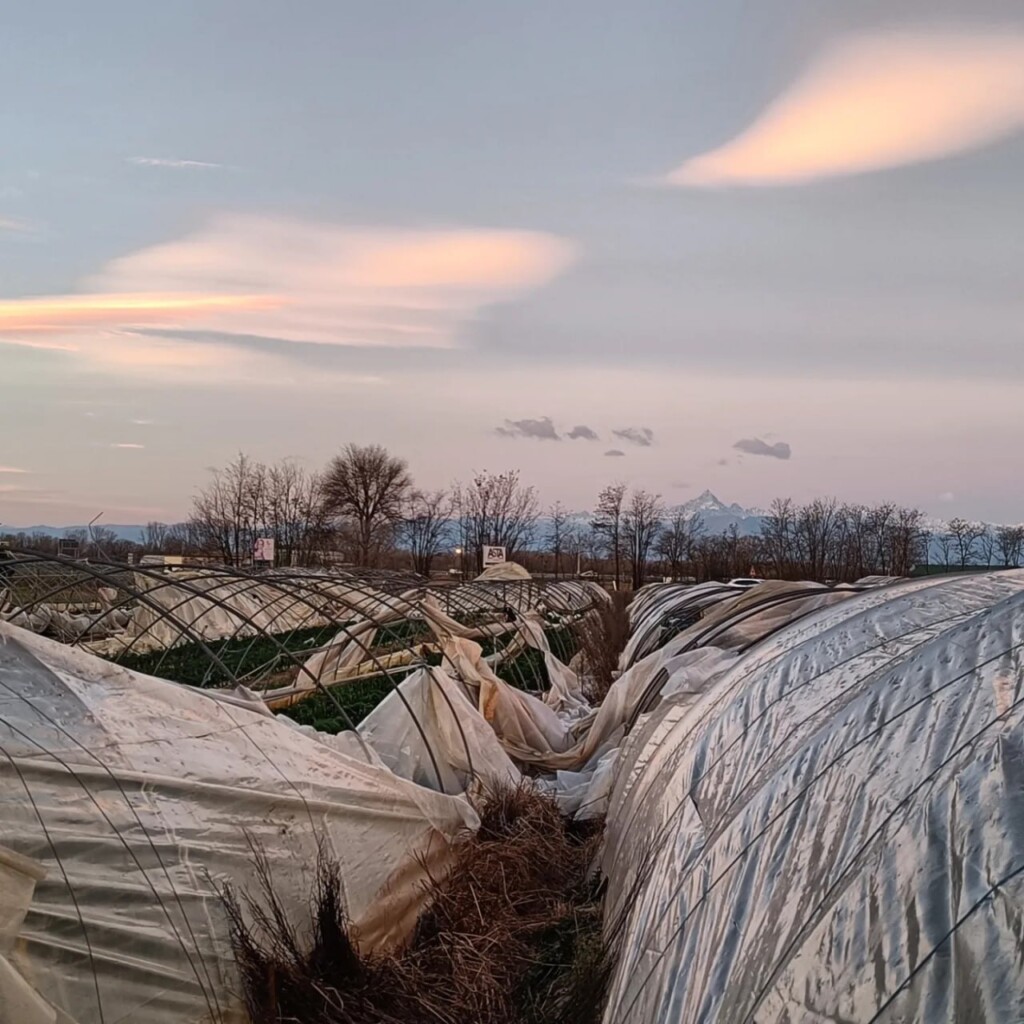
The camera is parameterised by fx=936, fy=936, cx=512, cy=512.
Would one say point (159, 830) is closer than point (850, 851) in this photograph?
No

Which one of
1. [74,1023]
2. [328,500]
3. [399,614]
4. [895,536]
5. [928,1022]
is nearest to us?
[928,1022]

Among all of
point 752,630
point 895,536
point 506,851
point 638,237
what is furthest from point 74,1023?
point 895,536

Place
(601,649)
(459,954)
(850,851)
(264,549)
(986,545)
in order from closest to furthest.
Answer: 1. (850,851)
2. (459,954)
3. (601,649)
4. (264,549)
5. (986,545)

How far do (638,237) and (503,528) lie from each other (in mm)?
39433

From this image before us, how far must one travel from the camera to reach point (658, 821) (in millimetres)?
3906

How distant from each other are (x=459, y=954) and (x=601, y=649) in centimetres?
1019

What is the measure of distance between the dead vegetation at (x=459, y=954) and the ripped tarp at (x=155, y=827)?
0.13 m

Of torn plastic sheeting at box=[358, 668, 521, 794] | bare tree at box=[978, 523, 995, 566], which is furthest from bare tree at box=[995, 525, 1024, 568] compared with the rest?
torn plastic sheeting at box=[358, 668, 521, 794]

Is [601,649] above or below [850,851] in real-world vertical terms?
below

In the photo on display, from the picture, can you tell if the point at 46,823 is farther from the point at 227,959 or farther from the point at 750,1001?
the point at 750,1001

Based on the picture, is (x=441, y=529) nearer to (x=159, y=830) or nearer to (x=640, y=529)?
(x=640, y=529)

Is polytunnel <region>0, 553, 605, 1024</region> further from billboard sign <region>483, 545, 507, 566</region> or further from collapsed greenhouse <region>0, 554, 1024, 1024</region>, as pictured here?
billboard sign <region>483, 545, 507, 566</region>

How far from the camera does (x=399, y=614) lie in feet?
38.4

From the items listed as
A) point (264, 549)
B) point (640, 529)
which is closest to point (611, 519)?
point (640, 529)
